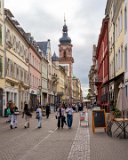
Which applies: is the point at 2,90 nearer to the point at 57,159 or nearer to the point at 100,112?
the point at 100,112

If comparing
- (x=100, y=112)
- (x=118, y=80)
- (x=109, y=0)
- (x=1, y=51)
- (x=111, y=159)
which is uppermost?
(x=109, y=0)

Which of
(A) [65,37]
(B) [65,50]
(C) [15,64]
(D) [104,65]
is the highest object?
(A) [65,37]

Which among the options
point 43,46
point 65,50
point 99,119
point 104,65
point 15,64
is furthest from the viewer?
point 65,50

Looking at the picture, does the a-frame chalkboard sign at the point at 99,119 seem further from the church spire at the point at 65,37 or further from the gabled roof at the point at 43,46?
the church spire at the point at 65,37

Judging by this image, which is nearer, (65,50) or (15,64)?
(15,64)

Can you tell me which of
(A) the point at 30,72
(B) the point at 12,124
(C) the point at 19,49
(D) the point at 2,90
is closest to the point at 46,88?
(A) the point at 30,72

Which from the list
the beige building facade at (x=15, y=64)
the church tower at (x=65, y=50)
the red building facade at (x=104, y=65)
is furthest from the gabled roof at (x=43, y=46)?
the church tower at (x=65, y=50)

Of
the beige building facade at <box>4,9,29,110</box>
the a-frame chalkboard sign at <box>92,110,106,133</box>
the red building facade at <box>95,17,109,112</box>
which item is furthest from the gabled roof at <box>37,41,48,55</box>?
the a-frame chalkboard sign at <box>92,110,106,133</box>

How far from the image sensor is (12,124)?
2275 cm

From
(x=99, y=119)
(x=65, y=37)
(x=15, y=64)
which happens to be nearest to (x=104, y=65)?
(x=15, y=64)

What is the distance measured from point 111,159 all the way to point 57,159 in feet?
4.73

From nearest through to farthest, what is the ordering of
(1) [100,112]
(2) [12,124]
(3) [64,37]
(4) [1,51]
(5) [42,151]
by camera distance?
(5) [42,151]
(1) [100,112]
(2) [12,124]
(4) [1,51]
(3) [64,37]

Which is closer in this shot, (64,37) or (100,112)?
(100,112)

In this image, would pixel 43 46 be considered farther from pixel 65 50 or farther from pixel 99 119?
pixel 65 50
